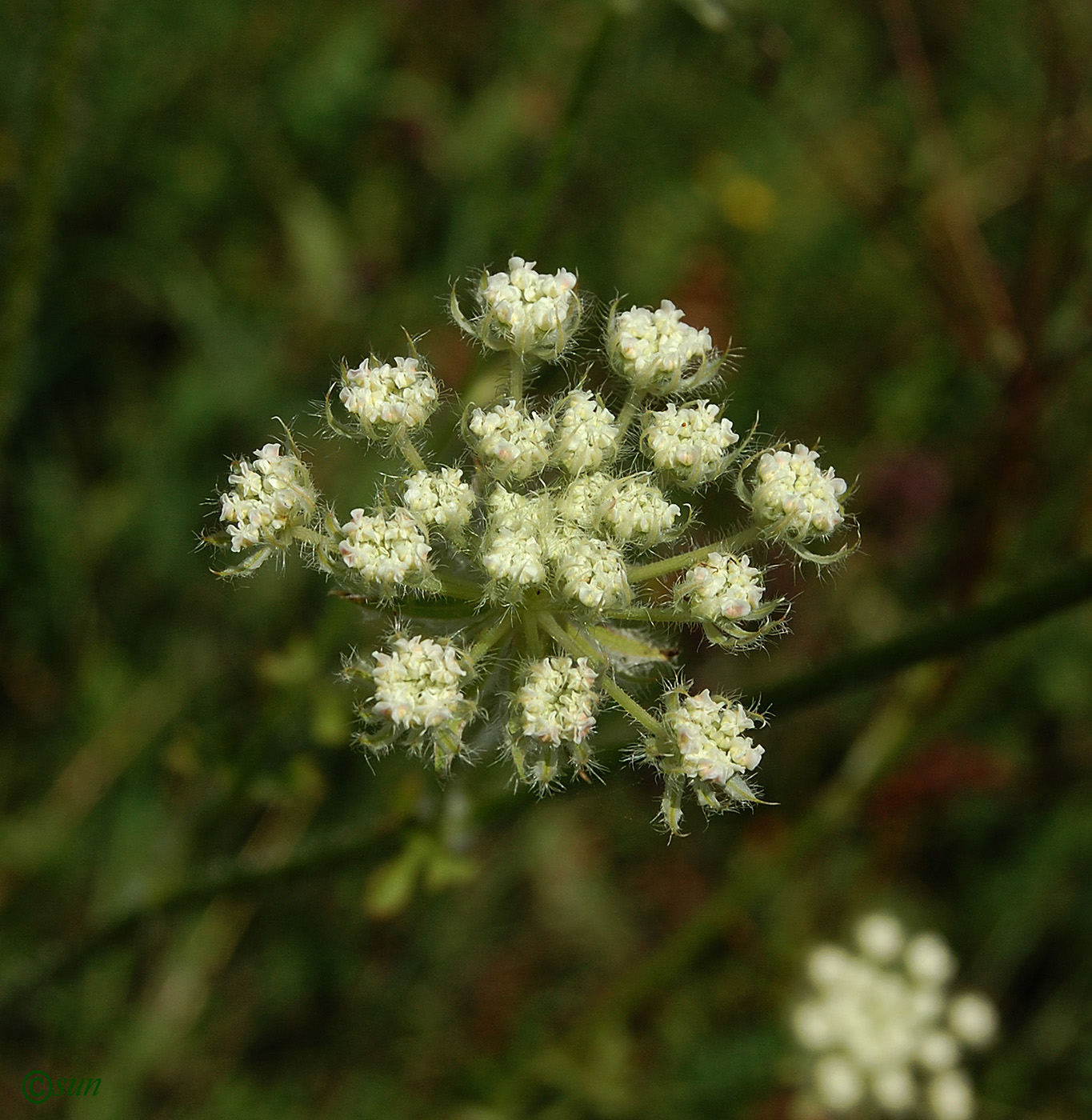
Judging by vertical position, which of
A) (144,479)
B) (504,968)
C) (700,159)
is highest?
(700,159)

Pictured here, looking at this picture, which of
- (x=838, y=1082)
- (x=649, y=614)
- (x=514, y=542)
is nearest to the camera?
(x=514, y=542)

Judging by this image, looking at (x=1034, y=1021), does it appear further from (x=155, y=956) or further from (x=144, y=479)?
(x=144, y=479)

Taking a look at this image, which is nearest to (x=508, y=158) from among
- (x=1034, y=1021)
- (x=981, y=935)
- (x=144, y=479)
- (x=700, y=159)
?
(x=700, y=159)

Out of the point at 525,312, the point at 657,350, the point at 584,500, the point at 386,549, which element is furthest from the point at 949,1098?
the point at 525,312

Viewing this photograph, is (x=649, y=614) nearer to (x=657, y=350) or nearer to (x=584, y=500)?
(x=584, y=500)

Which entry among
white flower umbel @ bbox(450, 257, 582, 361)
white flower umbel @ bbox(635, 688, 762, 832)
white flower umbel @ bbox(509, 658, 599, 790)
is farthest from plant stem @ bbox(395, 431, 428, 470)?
white flower umbel @ bbox(635, 688, 762, 832)

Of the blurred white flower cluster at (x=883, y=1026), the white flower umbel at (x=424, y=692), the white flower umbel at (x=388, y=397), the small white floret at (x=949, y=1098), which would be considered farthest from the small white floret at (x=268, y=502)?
the small white floret at (x=949, y=1098)

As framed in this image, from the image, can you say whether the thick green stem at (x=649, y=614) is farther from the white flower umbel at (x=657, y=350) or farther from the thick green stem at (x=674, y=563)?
the white flower umbel at (x=657, y=350)
